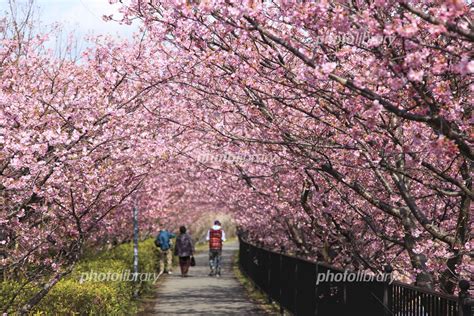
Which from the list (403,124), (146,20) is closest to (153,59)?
(146,20)

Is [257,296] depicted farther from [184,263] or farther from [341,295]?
[341,295]

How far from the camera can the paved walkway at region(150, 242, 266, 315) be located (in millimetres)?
14760

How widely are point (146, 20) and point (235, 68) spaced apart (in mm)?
1167

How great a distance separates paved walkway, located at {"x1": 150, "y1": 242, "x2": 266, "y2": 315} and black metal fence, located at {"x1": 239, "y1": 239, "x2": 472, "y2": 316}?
902 mm

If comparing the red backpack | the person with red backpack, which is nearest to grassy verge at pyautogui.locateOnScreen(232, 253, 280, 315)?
the person with red backpack

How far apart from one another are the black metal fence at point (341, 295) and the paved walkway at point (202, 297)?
0.90 metres

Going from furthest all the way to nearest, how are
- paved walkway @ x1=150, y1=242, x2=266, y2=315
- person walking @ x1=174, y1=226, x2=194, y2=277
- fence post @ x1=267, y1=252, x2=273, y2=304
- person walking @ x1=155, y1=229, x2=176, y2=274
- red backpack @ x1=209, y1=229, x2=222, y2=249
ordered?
person walking @ x1=155, y1=229, x2=176, y2=274 → red backpack @ x1=209, y1=229, x2=222, y2=249 → person walking @ x1=174, y1=226, x2=194, y2=277 → fence post @ x1=267, y1=252, x2=273, y2=304 → paved walkway @ x1=150, y1=242, x2=266, y2=315

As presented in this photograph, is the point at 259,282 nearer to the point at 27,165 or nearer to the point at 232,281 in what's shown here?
the point at 232,281

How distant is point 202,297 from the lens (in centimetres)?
1759

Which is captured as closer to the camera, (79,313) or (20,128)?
(20,128)

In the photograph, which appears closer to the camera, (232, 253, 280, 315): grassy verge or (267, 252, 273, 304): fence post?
(232, 253, 280, 315): grassy verge

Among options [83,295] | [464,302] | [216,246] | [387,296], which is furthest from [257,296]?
[464,302]

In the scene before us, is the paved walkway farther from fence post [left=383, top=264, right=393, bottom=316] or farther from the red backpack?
fence post [left=383, top=264, right=393, bottom=316]

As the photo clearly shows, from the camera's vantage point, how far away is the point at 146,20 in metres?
7.90
